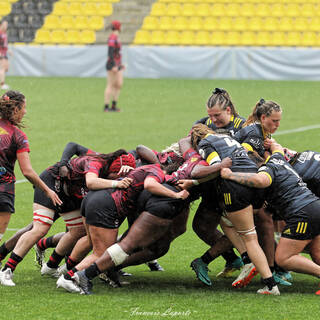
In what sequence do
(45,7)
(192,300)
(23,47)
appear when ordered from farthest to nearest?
(45,7) < (23,47) < (192,300)

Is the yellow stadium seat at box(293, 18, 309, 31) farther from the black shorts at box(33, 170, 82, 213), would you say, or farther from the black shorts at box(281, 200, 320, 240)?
the black shorts at box(281, 200, 320, 240)

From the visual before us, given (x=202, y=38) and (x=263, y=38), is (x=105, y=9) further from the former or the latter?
(x=263, y=38)

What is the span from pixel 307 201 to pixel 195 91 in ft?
52.7

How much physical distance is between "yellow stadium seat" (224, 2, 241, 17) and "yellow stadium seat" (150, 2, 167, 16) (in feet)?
7.89

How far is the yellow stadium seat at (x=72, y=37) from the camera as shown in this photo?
28766mm

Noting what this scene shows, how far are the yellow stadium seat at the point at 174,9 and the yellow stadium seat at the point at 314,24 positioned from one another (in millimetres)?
4959

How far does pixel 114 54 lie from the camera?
19016mm

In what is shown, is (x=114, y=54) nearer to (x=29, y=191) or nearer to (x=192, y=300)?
(x=29, y=191)

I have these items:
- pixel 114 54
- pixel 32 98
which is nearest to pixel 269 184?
pixel 114 54

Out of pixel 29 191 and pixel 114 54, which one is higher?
pixel 114 54

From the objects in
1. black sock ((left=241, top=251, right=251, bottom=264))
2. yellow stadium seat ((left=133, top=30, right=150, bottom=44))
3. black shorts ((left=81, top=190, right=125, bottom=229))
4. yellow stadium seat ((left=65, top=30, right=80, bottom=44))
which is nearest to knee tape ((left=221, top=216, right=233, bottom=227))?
black sock ((left=241, top=251, right=251, bottom=264))

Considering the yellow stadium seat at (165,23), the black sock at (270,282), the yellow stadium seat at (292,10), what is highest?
the yellow stadium seat at (292,10)

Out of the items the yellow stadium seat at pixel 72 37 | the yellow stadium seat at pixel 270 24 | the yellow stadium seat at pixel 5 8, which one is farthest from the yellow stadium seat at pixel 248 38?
the yellow stadium seat at pixel 5 8

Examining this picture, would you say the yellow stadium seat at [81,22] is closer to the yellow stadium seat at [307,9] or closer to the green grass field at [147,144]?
the green grass field at [147,144]
